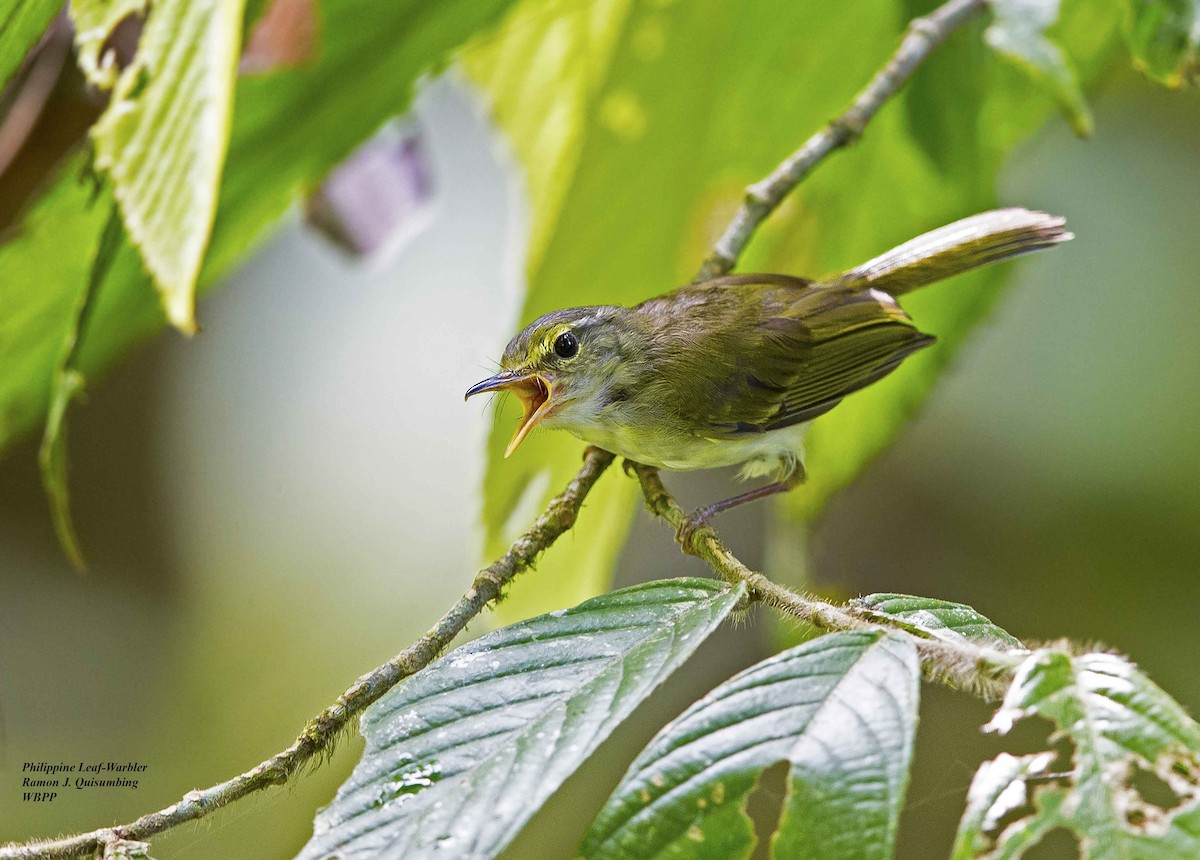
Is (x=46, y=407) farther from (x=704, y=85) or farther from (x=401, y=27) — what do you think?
(x=704, y=85)

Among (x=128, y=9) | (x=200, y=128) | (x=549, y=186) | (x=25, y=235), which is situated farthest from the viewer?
(x=549, y=186)

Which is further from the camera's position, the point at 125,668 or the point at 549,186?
the point at 125,668

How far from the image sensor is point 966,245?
73.8 inches

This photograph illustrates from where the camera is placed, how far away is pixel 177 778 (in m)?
2.02

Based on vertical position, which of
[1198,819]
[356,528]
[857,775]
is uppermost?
[356,528]

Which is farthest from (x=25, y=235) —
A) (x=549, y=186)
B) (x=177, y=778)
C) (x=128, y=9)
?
(x=177, y=778)

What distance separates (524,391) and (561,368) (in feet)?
0.30

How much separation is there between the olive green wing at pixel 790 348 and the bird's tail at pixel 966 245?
0.06 meters

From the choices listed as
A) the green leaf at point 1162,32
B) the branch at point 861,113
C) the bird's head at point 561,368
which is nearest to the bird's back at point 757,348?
the bird's head at point 561,368

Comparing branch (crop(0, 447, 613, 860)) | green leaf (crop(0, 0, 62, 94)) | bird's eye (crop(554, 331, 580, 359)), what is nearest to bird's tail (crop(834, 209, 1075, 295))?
bird's eye (crop(554, 331, 580, 359))

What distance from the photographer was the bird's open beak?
1.69 meters

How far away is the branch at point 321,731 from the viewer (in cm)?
91

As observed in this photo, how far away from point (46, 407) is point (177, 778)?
0.84m

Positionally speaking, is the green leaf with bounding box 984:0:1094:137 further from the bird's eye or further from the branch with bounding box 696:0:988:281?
the bird's eye
